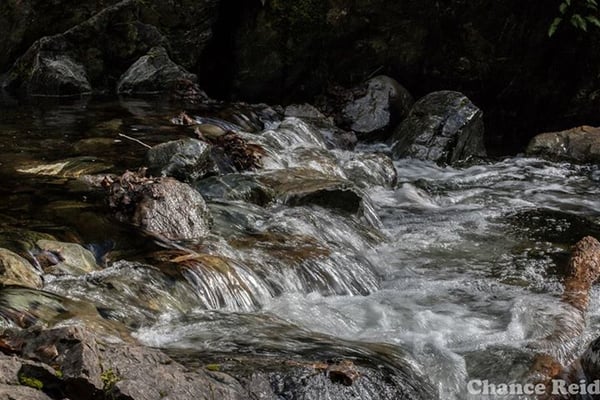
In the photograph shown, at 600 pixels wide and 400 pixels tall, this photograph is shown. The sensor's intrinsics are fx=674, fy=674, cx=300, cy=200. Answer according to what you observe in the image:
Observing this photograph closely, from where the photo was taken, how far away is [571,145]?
11.3m

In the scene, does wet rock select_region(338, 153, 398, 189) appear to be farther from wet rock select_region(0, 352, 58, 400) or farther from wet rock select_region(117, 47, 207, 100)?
wet rock select_region(0, 352, 58, 400)

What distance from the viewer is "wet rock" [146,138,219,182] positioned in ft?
23.3

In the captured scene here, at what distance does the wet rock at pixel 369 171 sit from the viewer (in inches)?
360

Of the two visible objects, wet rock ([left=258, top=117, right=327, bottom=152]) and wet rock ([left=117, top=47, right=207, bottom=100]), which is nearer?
wet rock ([left=258, top=117, right=327, bottom=152])

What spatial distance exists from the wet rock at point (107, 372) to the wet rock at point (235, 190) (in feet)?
13.0

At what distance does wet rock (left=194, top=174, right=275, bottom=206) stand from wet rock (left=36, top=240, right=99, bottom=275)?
2.08m

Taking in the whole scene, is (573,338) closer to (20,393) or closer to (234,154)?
(20,393)

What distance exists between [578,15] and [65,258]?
417 inches

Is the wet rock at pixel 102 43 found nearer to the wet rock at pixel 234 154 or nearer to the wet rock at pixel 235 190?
the wet rock at pixel 234 154

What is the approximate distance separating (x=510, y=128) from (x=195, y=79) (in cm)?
622

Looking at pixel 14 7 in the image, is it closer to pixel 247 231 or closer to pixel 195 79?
pixel 195 79

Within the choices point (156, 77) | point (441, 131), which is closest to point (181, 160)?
point (441, 131)

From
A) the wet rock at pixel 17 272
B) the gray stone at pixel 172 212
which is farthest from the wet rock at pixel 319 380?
the gray stone at pixel 172 212

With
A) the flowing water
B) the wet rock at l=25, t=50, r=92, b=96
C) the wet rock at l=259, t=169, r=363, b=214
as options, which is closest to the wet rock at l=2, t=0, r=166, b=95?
the wet rock at l=25, t=50, r=92, b=96
